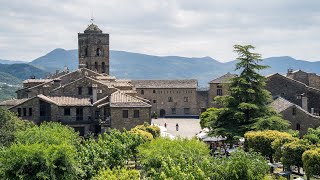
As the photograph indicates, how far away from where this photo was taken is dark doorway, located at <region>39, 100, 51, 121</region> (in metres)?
62.7

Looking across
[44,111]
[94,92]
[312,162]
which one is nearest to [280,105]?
[94,92]

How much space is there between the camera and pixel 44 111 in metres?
62.9

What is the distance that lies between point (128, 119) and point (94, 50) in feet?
134

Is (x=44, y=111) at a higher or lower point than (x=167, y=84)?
lower

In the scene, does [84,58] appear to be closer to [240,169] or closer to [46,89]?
[46,89]

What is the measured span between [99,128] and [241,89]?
67.4ft

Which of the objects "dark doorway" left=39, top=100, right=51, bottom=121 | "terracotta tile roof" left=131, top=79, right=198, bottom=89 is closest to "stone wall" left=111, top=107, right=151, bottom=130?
"dark doorway" left=39, top=100, right=51, bottom=121

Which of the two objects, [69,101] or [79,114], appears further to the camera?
[69,101]

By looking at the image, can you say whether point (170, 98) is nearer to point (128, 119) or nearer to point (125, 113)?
point (128, 119)

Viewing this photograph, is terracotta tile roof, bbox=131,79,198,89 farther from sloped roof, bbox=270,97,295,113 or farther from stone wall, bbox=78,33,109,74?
sloped roof, bbox=270,97,295,113

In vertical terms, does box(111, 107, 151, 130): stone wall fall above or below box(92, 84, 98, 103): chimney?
below

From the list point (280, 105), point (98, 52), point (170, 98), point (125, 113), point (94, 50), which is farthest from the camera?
point (170, 98)

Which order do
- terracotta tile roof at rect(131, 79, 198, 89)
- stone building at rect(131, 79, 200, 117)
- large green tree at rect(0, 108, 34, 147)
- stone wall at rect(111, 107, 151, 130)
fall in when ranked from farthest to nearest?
1. terracotta tile roof at rect(131, 79, 198, 89)
2. stone building at rect(131, 79, 200, 117)
3. stone wall at rect(111, 107, 151, 130)
4. large green tree at rect(0, 108, 34, 147)

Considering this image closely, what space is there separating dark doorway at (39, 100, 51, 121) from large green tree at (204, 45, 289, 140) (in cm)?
2166
